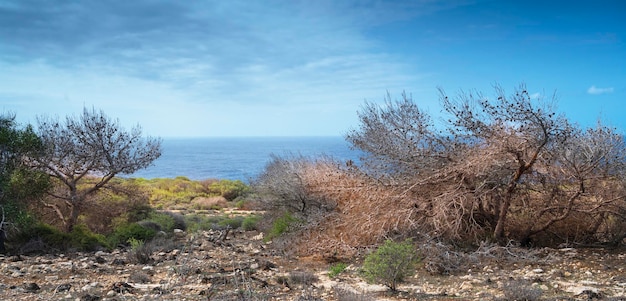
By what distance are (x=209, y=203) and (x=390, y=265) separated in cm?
2312

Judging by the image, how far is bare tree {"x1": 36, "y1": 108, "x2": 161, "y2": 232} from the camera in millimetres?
16359

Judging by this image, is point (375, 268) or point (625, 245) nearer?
point (375, 268)

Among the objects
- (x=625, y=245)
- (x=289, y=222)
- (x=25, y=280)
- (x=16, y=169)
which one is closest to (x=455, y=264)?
(x=625, y=245)

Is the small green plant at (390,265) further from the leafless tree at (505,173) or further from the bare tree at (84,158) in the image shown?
the bare tree at (84,158)

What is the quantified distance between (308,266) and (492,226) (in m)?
4.51

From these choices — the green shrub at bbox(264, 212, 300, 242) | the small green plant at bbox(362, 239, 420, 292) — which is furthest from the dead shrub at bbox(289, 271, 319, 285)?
the green shrub at bbox(264, 212, 300, 242)

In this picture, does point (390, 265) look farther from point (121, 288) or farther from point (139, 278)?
point (139, 278)

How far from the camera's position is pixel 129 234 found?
50.9 ft

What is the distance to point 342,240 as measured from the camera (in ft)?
39.6

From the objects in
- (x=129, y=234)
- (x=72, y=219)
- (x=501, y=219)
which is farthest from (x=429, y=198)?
(x=72, y=219)

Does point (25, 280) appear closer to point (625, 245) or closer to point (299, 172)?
point (299, 172)

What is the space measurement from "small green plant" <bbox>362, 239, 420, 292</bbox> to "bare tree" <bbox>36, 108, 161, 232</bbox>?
11.5 meters

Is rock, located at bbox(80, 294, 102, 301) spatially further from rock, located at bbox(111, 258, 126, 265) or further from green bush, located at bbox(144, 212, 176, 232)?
green bush, located at bbox(144, 212, 176, 232)

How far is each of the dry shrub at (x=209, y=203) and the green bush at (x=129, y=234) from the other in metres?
12.9
